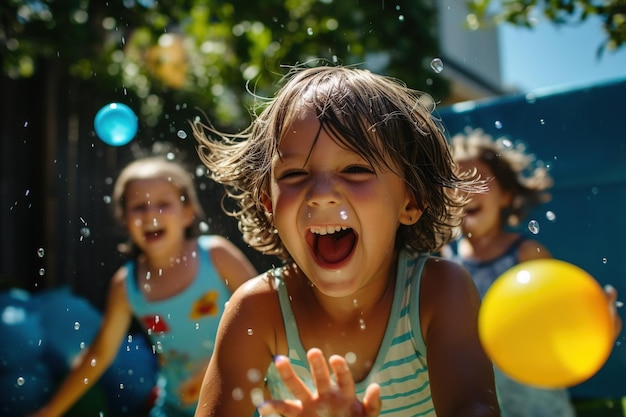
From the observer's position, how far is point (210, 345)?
305 centimetres

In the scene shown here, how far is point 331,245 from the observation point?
1.75 meters

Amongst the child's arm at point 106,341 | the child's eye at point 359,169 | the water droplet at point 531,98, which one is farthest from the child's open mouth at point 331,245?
the water droplet at point 531,98

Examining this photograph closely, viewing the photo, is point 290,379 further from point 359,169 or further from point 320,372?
point 359,169

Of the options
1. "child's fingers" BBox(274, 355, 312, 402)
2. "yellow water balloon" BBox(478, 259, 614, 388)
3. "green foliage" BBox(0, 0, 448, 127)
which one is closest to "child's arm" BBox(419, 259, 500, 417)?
"yellow water balloon" BBox(478, 259, 614, 388)

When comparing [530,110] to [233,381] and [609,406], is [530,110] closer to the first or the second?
[609,406]

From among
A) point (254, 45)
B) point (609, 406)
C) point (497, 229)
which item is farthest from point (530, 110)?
point (254, 45)

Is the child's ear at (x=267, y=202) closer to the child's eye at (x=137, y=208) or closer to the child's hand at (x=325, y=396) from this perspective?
the child's hand at (x=325, y=396)

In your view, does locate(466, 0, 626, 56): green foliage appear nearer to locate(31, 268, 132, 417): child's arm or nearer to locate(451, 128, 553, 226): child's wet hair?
locate(451, 128, 553, 226): child's wet hair

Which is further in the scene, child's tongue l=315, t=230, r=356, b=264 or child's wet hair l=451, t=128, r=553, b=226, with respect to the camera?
child's wet hair l=451, t=128, r=553, b=226

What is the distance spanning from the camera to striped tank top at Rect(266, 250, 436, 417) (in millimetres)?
1880

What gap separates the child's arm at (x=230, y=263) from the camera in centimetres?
283

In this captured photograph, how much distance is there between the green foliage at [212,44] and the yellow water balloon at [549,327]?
2499 mm

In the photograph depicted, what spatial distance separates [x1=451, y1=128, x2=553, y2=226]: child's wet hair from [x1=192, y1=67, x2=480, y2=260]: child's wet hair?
1217mm

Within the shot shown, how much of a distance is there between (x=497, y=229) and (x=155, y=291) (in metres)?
1.60
